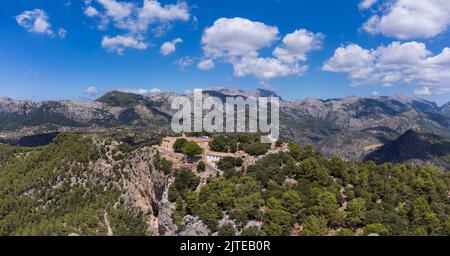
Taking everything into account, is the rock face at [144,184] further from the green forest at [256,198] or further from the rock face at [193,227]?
the rock face at [193,227]

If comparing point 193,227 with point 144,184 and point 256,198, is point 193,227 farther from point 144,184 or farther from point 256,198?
point 144,184

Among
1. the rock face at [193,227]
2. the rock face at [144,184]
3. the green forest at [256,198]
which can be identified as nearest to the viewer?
the green forest at [256,198]

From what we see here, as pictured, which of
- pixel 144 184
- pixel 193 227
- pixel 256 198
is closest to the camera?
pixel 193 227

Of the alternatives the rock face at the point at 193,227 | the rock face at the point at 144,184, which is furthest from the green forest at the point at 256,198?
the rock face at the point at 144,184

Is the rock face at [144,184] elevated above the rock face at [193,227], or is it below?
above

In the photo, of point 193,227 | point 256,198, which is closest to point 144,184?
point 193,227

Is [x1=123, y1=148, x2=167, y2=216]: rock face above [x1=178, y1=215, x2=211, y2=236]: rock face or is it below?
above

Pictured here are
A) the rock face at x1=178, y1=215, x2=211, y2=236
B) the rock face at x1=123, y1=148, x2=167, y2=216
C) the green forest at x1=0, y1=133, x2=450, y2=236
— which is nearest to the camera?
the green forest at x1=0, y1=133, x2=450, y2=236

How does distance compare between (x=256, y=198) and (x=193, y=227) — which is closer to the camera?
(x=193, y=227)

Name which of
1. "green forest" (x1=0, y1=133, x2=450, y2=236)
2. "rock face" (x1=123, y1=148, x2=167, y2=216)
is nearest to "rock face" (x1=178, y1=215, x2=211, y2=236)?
"green forest" (x1=0, y1=133, x2=450, y2=236)

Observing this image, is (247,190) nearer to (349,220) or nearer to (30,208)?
(349,220)

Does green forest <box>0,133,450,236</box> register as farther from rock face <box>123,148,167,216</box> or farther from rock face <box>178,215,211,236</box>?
rock face <box>123,148,167,216</box>

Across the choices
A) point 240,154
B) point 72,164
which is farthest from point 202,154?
point 72,164

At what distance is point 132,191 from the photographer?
374 feet
